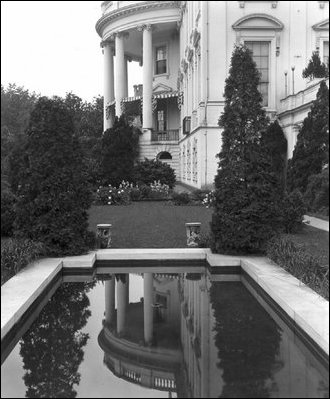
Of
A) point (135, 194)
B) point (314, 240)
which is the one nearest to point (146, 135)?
point (135, 194)

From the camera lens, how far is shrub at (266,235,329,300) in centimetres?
771

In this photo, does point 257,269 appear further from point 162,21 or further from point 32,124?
point 162,21

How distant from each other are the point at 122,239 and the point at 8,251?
4508 millimetres

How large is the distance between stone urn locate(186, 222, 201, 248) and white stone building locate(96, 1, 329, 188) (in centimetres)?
534

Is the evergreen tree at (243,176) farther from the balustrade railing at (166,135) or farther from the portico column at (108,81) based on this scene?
the portico column at (108,81)

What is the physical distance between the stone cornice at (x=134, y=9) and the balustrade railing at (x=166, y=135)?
8.99 meters

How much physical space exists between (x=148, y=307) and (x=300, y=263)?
2.82 metres

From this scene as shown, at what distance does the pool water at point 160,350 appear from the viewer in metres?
5.04

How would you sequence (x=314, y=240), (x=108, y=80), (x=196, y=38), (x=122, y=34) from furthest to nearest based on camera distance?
(x=108, y=80) → (x=122, y=34) → (x=196, y=38) → (x=314, y=240)

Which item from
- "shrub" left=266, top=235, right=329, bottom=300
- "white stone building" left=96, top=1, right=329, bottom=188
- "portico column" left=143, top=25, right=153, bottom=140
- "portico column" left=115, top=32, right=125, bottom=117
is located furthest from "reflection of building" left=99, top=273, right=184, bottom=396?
"portico column" left=115, top=32, right=125, bottom=117

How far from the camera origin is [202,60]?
23.5 metres

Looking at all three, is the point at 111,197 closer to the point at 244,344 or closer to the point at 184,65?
the point at 184,65

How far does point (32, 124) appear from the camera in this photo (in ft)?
35.0

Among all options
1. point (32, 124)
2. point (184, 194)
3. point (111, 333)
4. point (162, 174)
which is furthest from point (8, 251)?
point (162, 174)
